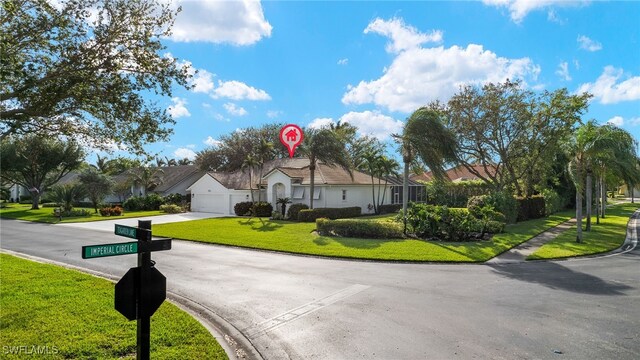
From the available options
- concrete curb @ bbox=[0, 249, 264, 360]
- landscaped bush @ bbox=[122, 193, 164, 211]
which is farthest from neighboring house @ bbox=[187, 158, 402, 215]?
concrete curb @ bbox=[0, 249, 264, 360]

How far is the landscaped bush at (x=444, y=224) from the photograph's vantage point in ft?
61.6

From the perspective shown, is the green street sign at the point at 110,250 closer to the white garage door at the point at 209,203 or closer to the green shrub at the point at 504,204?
the green shrub at the point at 504,204

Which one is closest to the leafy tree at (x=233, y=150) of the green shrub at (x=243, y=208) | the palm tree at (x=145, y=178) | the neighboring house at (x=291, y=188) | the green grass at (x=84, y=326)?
the palm tree at (x=145, y=178)

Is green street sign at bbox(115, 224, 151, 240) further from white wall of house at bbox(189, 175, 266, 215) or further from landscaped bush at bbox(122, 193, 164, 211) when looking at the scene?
landscaped bush at bbox(122, 193, 164, 211)

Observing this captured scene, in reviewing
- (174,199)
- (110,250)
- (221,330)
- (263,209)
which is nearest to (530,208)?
(263,209)

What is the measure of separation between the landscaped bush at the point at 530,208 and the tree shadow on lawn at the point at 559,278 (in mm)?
17527

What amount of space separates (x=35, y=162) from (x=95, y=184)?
27.9 ft

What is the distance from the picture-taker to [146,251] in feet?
13.4

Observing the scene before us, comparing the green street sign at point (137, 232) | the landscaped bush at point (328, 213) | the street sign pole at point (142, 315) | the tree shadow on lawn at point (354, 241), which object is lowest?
the tree shadow on lawn at point (354, 241)

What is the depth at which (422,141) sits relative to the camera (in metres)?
20.7

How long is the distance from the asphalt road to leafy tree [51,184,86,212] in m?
25.5

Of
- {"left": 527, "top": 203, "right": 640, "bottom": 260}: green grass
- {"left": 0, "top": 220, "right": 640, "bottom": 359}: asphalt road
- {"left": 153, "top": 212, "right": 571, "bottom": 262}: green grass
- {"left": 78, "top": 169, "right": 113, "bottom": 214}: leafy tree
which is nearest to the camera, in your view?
{"left": 0, "top": 220, "right": 640, "bottom": 359}: asphalt road

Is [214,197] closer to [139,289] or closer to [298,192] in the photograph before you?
[298,192]

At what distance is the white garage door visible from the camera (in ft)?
124
